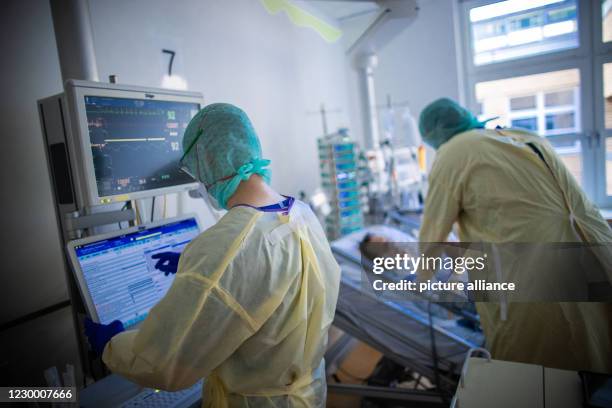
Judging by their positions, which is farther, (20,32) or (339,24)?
(339,24)

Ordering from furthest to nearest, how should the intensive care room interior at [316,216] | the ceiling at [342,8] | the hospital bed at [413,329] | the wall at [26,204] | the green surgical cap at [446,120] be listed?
the ceiling at [342,8], the green surgical cap at [446,120], the hospital bed at [413,329], the wall at [26,204], the intensive care room interior at [316,216]

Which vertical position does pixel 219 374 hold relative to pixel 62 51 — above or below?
below

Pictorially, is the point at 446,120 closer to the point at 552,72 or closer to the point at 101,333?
the point at 552,72

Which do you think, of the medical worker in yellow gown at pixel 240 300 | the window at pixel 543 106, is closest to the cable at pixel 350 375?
the medical worker in yellow gown at pixel 240 300

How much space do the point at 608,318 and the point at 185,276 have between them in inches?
62.7

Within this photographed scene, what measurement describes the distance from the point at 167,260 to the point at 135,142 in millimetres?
431

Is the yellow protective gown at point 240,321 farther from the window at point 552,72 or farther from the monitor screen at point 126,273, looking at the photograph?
the window at point 552,72

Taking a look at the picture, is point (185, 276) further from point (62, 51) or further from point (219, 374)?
point (62, 51)

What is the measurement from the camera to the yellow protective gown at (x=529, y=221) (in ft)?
4.80

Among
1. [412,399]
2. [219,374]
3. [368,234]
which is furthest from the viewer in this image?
[368,234]

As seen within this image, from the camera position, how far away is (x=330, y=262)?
3.72ft

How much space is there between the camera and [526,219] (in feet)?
4.88

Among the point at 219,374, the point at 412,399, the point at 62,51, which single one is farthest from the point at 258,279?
the point at 412,399

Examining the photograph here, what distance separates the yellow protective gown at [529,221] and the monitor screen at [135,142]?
1133 millimetres
